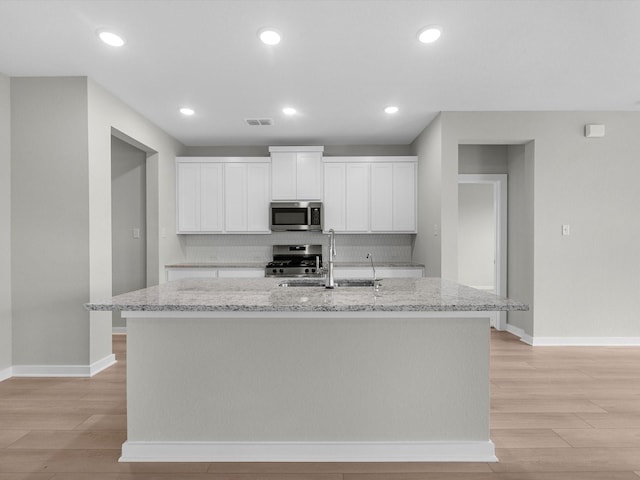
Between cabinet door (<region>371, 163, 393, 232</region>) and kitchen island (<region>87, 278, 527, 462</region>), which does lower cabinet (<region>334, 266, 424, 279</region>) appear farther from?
kitchen island (<region>87, 278, 527, 462</region>)

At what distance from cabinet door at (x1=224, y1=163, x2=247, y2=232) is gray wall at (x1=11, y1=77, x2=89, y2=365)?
6.87 ft

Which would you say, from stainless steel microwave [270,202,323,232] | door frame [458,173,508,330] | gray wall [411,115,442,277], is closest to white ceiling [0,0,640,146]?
gray wall [411,115,442,277]

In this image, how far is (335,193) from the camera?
531cm

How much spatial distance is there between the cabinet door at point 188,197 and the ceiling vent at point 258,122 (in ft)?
3.83

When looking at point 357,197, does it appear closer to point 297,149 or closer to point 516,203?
point 297,149

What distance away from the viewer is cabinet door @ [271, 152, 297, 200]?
5285 mm

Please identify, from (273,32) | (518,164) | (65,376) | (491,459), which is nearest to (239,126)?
(273,32)

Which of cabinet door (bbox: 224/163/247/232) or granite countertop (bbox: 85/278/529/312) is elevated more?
A: cabinet door (bbox: 224/163/247/232)

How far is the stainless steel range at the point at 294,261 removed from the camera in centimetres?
500

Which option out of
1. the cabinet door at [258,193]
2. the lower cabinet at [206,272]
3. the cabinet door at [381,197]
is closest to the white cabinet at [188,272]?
the lower cabinet at [206,272]

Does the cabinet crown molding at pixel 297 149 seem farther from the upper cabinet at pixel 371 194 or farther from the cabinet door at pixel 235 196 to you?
the cabinet door at pixel 235 196

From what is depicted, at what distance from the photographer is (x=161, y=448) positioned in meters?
2.05

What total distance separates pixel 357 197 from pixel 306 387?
3555mm

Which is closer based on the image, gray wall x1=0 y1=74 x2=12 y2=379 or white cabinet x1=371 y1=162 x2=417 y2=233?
gray wall x1=0 y1=74 x2=12 y2=379
